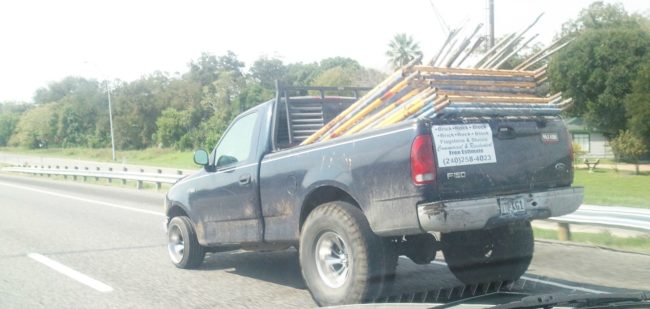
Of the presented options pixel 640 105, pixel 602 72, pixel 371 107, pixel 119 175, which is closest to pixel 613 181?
pixel 640 105

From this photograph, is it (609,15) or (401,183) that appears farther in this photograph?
(609,15)

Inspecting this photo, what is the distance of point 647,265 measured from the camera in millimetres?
7281

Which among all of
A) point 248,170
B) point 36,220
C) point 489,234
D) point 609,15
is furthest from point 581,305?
point 609,15

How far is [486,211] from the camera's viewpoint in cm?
478

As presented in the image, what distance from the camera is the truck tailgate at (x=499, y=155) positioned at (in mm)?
4812

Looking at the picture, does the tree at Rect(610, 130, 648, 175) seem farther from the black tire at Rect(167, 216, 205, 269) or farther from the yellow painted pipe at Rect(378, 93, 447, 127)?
the yellow painted pipe at Rect(378, 93, 447, 127)

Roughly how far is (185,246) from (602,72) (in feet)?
145

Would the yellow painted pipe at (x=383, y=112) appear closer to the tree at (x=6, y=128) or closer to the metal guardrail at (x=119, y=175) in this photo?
the metal guardrail at (x=119, y=175)

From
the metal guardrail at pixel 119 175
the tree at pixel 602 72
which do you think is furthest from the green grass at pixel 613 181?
the metal guardrail at pixel 119 175

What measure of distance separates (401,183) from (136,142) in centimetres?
6924

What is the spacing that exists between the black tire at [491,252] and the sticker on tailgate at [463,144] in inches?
41.3

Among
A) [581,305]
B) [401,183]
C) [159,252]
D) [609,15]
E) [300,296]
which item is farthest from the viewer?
[609,15]

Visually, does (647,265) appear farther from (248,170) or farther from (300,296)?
(248,170)

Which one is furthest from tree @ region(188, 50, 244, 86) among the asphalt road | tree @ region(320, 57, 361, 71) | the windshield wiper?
the windshield wiper
